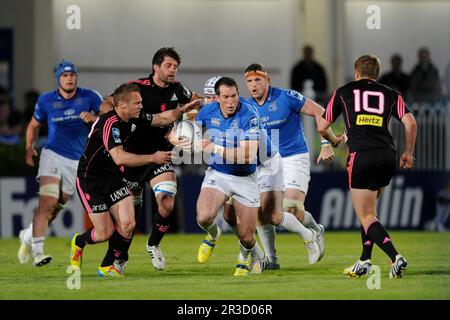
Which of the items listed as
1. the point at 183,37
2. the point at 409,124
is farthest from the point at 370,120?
the point at 183,37

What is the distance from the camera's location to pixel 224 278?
1425 centimetres

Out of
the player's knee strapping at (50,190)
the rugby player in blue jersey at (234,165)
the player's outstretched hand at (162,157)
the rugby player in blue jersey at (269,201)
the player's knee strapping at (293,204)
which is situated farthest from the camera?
the player's knee strapping at (50,190)

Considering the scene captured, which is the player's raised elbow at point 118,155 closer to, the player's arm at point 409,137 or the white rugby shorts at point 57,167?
the player's arm at point 409,137

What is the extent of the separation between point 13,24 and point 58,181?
10250mm

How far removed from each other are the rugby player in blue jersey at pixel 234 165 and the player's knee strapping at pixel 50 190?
10.9 ft

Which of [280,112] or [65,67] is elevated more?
[65,67]

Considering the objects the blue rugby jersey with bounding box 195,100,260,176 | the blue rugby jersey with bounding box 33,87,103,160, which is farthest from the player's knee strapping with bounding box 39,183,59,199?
the blue rugby jersey with bounding box 195,100,260,176

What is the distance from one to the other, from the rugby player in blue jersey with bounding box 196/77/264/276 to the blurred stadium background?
9.26m

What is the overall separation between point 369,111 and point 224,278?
7.58 ft

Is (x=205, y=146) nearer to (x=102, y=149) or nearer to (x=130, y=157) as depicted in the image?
(x=130, y=157)

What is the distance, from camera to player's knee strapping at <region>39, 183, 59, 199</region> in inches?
682

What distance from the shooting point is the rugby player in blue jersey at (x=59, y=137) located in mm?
17203

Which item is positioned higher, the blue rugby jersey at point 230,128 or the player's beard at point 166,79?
the player's beard at point 166,79

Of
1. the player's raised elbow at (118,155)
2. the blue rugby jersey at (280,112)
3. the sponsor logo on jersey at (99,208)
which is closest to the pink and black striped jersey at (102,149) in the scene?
the player's raised elbow at (118,155)
